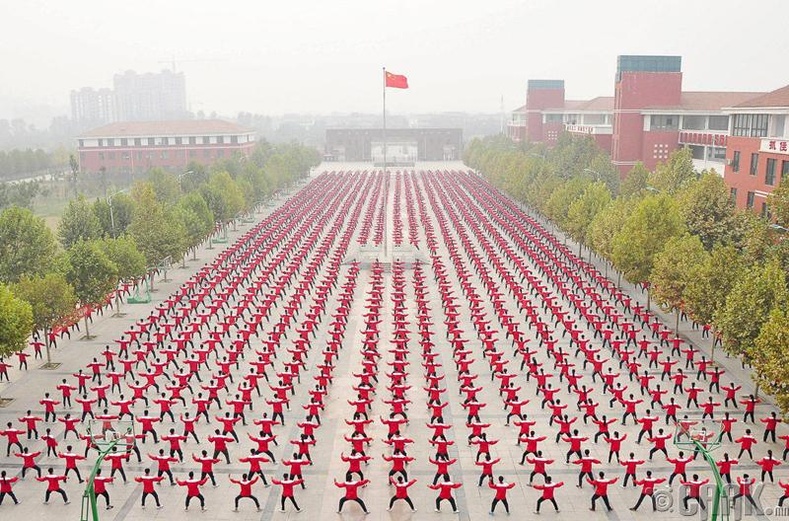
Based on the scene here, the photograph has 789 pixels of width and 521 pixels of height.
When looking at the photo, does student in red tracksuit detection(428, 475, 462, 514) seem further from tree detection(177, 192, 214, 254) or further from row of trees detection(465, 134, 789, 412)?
tree detection(177, 192, 214, 254)

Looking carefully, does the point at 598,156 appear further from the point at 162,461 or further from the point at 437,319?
the point at 162,461

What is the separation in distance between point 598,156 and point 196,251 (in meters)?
29.6

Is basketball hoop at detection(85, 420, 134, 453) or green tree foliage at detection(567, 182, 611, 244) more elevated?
green tree foliage at detection(567, 182, 611, 244)

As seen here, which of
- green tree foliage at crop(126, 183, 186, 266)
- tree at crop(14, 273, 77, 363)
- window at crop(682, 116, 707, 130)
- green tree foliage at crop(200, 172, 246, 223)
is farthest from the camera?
window at crop(682, 116, 707, 130)

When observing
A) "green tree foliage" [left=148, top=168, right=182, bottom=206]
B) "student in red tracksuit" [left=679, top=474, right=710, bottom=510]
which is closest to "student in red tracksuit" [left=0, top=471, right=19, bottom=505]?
"student in red tracksuit" [left=679, top=474, right=710, bottom=510]

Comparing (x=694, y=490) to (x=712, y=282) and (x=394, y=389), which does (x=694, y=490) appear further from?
(x=712, y=282)

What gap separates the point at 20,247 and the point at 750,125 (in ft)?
99.5

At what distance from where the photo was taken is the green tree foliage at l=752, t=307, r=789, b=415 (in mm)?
14508

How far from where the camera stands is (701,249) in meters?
22.5

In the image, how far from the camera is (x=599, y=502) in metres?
13.3

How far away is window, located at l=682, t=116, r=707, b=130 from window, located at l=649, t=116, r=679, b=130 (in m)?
1.02

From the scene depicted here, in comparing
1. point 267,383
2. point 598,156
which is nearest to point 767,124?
point 598,156

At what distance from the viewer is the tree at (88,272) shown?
22.6 metres

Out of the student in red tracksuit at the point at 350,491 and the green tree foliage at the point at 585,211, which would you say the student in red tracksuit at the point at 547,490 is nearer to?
the student in red tracksuit at the point at 350,491
